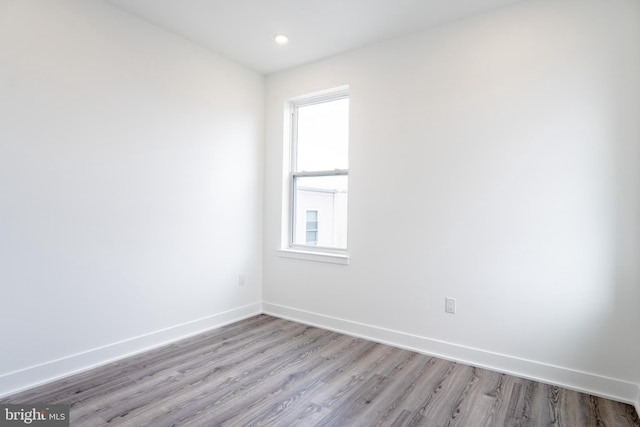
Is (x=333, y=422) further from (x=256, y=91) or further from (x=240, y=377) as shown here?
(x=256, y=91)

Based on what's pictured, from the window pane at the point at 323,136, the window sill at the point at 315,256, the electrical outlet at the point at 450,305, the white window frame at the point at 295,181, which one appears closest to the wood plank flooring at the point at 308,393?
the electrical outlet at the point at 450,305

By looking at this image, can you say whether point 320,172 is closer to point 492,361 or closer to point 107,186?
point 107,186

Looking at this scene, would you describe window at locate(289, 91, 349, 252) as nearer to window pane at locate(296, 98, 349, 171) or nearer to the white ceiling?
window pane at locate(296, 98, 349, 171)

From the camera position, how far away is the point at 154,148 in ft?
9.50

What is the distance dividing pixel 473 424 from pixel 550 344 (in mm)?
921

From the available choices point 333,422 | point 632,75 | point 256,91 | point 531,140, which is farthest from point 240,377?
point 632,75

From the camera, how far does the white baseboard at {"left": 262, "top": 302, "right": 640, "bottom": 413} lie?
2.19 meters

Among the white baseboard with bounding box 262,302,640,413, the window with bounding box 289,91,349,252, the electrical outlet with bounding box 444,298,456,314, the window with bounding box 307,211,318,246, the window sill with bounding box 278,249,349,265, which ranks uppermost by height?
the window with bounding box 289,91,349,252

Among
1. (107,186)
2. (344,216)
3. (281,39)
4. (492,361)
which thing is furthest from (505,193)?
(107,186)

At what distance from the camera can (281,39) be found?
311 centimetres

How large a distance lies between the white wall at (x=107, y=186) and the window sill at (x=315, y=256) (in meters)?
0.53

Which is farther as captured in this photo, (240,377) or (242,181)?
(242,181)

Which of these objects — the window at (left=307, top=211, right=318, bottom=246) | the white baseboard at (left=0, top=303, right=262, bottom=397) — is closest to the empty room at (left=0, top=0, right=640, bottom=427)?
the white baseboard at (left=0, top=303, right=262, bottom=397)

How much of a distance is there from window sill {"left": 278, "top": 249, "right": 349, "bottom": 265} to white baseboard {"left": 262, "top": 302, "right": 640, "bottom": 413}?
1.85 feet
